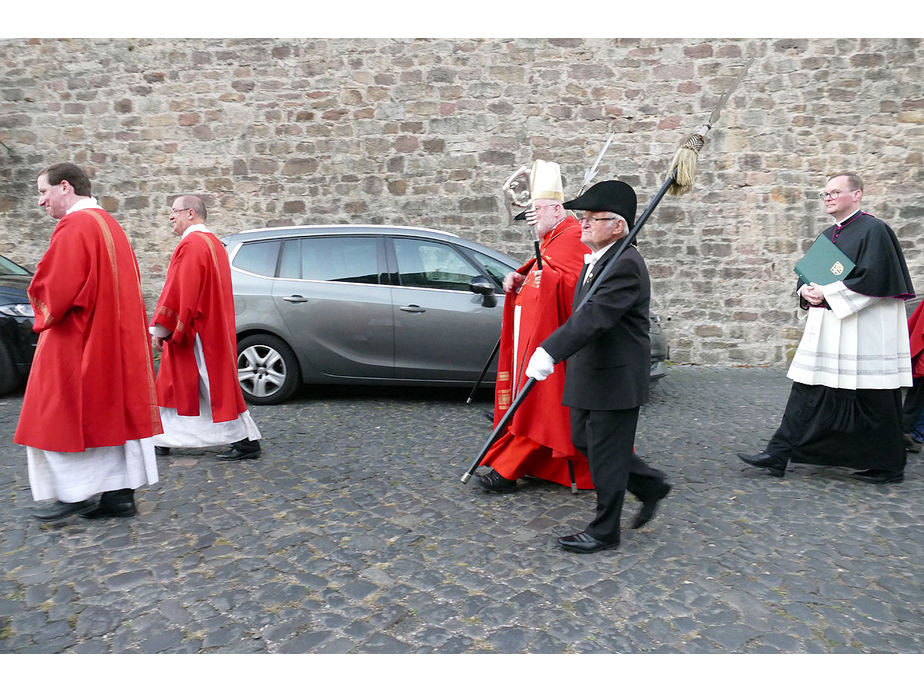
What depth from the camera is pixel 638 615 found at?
8.95 ft

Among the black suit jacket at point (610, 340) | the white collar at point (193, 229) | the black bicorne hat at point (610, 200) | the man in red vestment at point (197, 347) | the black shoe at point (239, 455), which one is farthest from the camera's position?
the black shoe at point (239, 455)

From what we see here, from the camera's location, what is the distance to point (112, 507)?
3768mm

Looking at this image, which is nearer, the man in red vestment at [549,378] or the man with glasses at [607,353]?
the man with glasses at [607,353]

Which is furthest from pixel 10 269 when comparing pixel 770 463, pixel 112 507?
pixel 770 463

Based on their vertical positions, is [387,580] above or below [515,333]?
below

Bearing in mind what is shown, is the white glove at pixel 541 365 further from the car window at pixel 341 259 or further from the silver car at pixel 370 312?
the car window at pixel 341 259

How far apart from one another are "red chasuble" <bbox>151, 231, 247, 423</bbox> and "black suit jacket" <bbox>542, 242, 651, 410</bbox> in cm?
255

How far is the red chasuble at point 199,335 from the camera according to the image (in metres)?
4.65

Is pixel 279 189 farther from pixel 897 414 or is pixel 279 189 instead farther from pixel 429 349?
pixel 897 414

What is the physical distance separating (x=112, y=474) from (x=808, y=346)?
424 centimetres

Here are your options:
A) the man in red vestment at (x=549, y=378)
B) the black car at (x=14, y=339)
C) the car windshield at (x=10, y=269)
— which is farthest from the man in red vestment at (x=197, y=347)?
the car windshield at (x=10, y=269)

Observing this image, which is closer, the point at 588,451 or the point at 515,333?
the point at 588,451

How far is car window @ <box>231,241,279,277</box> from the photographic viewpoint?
22.6 ft

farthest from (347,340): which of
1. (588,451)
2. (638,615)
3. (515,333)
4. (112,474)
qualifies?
(638,615)
